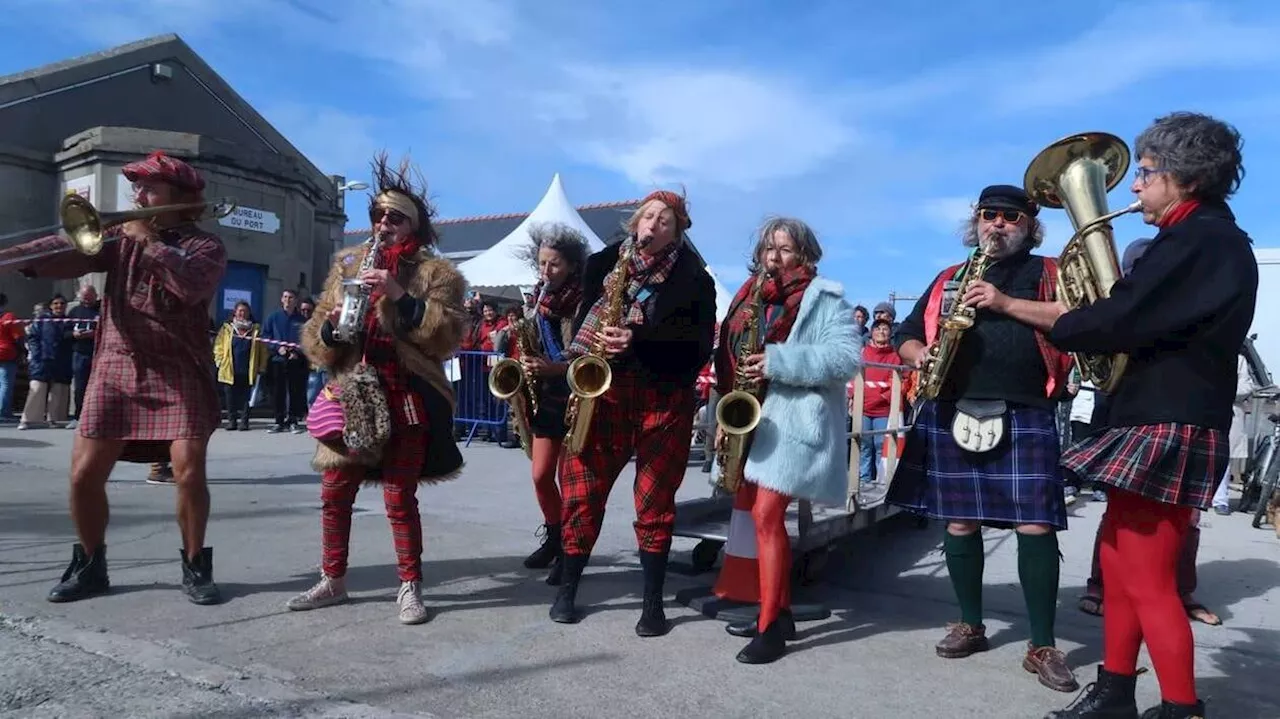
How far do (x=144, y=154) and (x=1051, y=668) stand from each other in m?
15.6

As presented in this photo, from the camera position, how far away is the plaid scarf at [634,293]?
3.95 meters

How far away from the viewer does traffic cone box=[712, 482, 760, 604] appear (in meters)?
4.33

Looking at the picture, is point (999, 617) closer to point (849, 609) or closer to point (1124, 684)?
point (849, 609)

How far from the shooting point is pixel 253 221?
52.0ft

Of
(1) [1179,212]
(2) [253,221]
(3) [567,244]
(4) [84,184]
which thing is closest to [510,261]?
(2) [253,221]

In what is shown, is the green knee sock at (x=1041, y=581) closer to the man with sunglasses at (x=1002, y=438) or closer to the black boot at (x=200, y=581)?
the man with sunglasses at (x=1002, y=438)

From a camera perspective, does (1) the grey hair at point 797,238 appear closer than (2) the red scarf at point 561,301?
Yes

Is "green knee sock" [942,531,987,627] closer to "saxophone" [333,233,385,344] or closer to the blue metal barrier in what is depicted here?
"saxophone" [333,233,385,344]

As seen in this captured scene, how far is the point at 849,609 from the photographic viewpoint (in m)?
4.62

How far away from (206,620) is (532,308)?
216cm

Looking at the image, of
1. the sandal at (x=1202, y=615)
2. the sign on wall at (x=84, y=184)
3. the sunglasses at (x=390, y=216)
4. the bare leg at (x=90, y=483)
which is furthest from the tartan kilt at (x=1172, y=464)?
the sign on wall at (x=84, y=184)

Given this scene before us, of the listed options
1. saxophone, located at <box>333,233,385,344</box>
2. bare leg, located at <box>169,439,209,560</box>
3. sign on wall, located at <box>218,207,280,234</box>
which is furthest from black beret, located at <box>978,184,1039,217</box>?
sign on wall, located at <box>218,207,280,234</box>

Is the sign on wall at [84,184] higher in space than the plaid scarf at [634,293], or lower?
higher

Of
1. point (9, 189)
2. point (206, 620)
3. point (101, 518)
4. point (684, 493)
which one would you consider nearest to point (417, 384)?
point (206, 620)
